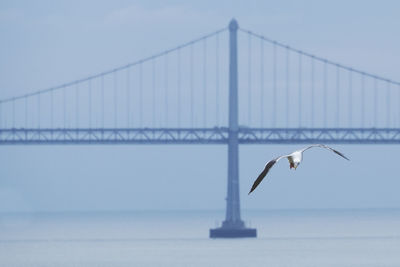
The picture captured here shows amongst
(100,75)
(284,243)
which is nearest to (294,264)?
(100,75)

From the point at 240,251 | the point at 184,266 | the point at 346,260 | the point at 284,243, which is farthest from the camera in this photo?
the point at 284,243

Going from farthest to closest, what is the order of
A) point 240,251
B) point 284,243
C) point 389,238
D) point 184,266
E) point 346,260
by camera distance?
point 389,238 < point 284,243 < point 240,251 < point 346,260 < point 184,266

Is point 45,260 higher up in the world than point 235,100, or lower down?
lower down

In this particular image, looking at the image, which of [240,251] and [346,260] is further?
[240,251]

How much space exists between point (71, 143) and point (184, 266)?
10.2 metres

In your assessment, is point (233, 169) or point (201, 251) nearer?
point (233, 169)

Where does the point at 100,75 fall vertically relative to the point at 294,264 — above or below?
above

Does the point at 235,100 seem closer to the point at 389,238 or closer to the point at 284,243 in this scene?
the point at 284,243

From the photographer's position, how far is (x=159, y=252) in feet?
373

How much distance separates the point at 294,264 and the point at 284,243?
1461 inches

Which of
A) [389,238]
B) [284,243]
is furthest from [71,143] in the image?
[389,238]

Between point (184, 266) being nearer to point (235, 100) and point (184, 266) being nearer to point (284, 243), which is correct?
point (235, 100)

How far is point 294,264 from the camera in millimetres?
94688

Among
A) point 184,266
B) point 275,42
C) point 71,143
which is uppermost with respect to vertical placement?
point 275,42
